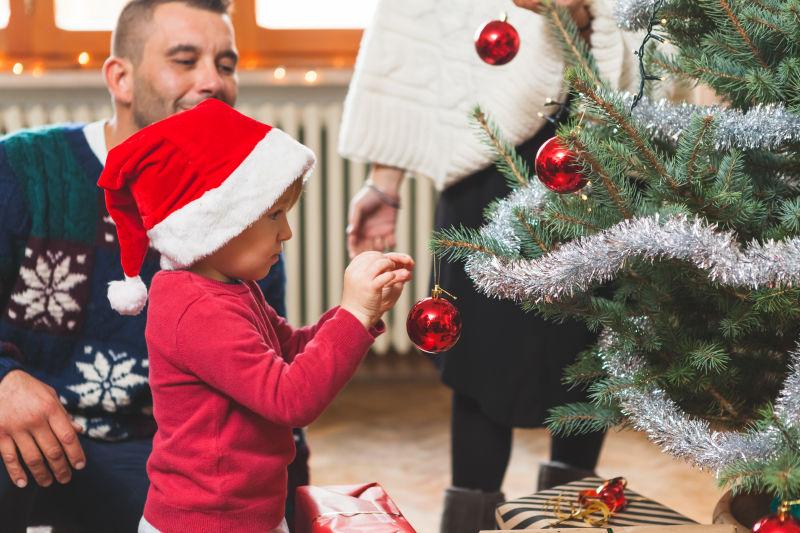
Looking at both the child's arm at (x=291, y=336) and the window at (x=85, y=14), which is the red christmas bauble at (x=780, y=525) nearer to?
the child's arm at (x=291, y=336)

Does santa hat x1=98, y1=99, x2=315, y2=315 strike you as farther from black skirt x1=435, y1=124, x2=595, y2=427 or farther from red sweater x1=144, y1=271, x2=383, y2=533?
black skirt x1=435, y1=124, x2=595, y2=427

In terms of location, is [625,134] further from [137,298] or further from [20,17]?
[20,17]

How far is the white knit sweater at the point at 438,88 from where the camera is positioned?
1.38 meters

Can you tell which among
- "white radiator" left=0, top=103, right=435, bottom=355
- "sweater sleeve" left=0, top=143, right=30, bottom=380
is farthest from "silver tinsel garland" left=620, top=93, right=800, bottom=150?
"white radiator" left=0, top=103, right=435, bottom=355

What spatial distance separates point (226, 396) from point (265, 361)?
0.29 ft

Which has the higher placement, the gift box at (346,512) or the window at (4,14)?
the window at (4,14)

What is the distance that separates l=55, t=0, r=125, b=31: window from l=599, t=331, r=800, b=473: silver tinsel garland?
2.40 meters

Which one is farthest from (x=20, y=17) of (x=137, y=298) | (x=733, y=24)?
(x=733, y=24)

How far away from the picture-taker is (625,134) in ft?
3.20

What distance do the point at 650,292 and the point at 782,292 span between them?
0.20 meters

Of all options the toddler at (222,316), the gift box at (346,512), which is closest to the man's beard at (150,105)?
the toddler at (222,316)

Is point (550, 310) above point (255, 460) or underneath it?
above

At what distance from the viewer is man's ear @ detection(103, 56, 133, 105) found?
4.99 ft

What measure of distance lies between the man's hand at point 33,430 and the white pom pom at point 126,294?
0.26 meters
